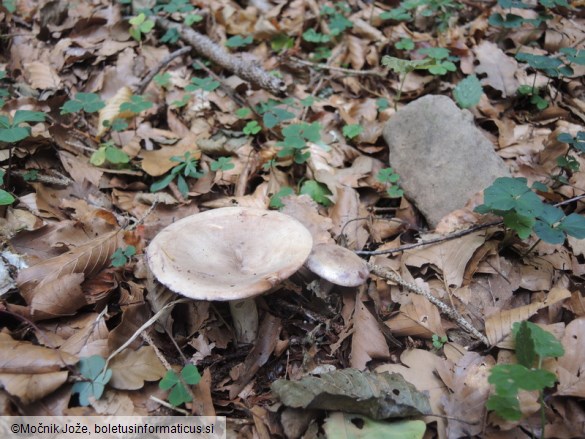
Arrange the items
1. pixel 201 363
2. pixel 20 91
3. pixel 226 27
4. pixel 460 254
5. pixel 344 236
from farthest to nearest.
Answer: pixel 226 27 < pixel 20 91 < pixel 344 236 < pixel 460 254 < pixel 201 363

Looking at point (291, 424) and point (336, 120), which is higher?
point (336, 120)

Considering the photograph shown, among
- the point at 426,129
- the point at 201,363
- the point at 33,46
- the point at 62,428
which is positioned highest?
the point at 33,46

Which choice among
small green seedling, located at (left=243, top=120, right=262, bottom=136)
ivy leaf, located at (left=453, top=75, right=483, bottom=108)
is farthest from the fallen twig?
ivy leaf, located at (left=453, top=75, right=483, bottom=108)

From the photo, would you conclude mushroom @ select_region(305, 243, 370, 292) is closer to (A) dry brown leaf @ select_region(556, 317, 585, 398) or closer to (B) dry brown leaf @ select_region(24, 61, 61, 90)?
(A) dry brown leaf @ select_region(556, 317, 585, 398)

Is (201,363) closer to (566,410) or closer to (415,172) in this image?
(566,410)

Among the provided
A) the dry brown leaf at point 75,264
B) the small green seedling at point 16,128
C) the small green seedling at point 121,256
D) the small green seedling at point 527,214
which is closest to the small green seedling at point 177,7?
the small green seedling at point 16,128

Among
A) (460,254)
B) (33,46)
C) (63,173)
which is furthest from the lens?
(33,46)

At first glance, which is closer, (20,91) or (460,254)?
(460,254)

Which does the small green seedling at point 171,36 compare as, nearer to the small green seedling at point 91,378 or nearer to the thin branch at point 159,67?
the thin branch at point 159,67

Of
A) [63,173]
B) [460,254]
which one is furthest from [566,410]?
[63,173]
